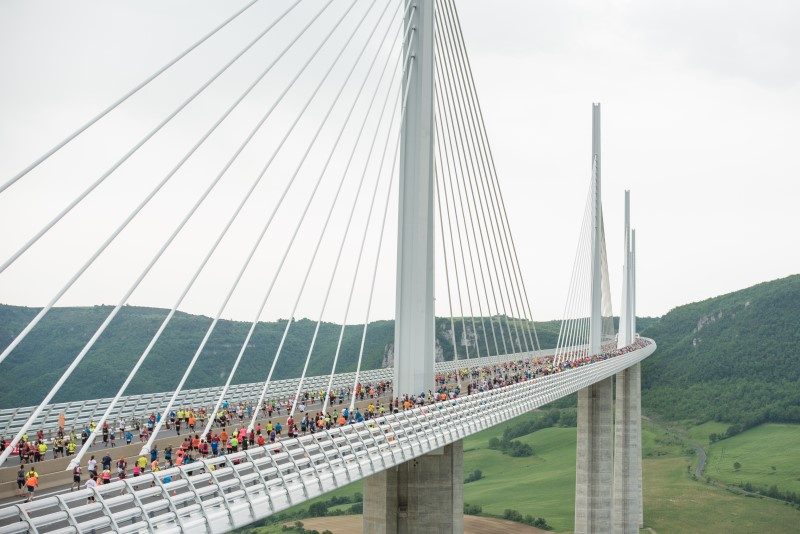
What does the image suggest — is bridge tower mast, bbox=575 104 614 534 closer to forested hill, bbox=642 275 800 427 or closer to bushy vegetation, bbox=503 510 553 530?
bushy vegetation, bbox=503 510 553 530

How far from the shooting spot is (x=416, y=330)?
21.4 meters

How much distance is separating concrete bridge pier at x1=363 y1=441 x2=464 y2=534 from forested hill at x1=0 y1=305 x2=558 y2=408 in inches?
1454

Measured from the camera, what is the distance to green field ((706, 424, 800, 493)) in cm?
7638

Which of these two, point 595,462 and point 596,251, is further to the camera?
point 596,251

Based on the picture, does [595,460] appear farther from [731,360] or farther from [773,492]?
[731,360]

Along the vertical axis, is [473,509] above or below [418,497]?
below

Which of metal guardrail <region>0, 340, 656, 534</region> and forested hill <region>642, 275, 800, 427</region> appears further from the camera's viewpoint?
forested hill <region>642, 275, 800, 427</region>

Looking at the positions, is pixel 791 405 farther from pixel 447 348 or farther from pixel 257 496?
pixel 257 496

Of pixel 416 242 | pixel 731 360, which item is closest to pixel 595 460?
pixel 416 242

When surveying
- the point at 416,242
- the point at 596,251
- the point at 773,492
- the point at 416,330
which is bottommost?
the point at 773,492

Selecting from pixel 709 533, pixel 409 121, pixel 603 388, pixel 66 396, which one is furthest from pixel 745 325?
pixel 409 121

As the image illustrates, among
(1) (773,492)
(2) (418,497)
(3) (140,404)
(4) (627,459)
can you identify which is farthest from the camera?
(1) (773,492)

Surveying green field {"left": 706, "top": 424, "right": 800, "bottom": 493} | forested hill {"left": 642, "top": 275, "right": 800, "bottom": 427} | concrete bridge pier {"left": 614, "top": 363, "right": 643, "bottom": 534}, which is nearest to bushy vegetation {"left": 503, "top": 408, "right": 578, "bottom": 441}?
forested hill {"left": 642, "top": 275, "right": 800, "bottom": 427}

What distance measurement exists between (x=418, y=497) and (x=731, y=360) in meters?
105
